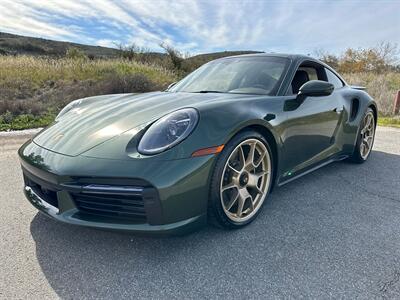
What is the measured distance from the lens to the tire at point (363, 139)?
3.60 metres

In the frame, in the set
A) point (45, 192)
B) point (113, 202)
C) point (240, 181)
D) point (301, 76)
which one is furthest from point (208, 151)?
point (301, 76)

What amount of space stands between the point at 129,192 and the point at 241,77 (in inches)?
64.2

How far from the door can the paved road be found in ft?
1.30

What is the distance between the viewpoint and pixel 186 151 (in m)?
1.75

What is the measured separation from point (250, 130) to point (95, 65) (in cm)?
1174

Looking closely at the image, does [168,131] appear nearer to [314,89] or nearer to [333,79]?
[314,89]

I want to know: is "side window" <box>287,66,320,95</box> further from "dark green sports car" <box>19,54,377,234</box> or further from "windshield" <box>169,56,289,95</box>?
"windshield" <box>169,56,289,95</box>

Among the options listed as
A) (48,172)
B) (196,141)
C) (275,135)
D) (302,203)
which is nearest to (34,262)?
(48,172)

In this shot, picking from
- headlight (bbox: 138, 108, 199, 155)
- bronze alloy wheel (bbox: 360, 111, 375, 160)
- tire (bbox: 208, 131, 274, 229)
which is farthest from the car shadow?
bronze alloy wheel (bbox: 360, 111, 375, 160)

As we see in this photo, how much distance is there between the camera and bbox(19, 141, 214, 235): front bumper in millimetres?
1649

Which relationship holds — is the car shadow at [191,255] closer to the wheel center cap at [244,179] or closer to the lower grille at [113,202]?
the lower grille at [113,202]

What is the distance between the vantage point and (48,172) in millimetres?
1780

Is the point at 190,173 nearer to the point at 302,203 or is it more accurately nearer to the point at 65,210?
the point at 65,210

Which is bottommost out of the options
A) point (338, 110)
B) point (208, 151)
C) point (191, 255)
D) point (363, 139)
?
point (191, 255)
